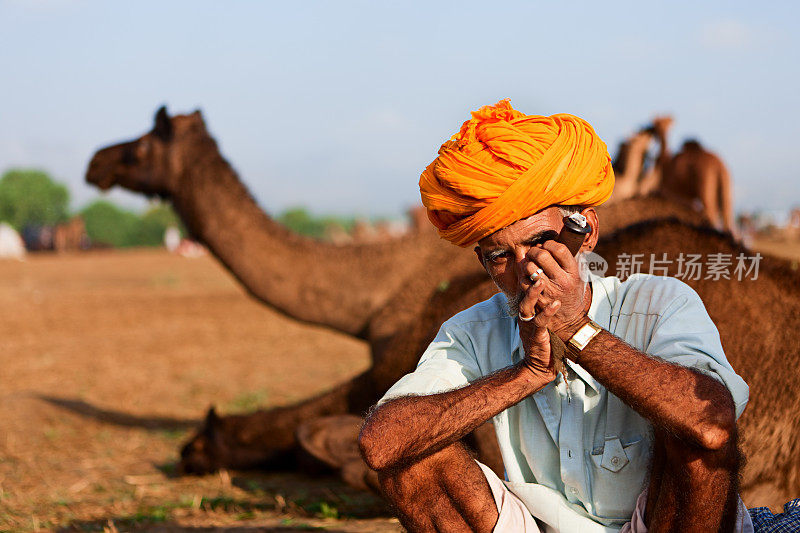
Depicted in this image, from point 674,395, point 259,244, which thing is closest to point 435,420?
point 674,395

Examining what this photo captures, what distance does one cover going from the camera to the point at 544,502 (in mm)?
2145

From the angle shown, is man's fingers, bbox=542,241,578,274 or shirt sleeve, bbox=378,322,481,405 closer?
man's fingers, bbox=542,241,578,274

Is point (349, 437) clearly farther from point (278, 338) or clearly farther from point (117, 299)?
point (117, 299)

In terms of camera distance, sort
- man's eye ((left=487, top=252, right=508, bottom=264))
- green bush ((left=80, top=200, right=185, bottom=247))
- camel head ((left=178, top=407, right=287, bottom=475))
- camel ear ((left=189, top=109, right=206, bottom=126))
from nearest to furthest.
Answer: man's eye ((left=487, top=252, right=508, bottom=264))
camel head ((left=178, top=407, right=287, bottom=475))
camel ear ((left=189, top=109, right=206, bottom=126))
green bush ((left=80, top=200, right=185, bottom=247))

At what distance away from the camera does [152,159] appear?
6.48m

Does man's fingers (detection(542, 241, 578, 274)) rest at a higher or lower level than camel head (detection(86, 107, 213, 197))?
lower

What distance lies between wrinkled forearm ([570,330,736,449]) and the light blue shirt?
113 millimetres

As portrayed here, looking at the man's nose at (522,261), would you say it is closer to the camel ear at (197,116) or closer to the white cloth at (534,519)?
the white cloth at (534,519)

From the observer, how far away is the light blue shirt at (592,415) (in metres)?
2.05

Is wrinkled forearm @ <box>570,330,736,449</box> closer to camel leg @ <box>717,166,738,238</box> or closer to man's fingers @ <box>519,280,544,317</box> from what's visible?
man's fingers @ <box>519,280,544,317</box>

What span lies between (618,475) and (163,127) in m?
5.29

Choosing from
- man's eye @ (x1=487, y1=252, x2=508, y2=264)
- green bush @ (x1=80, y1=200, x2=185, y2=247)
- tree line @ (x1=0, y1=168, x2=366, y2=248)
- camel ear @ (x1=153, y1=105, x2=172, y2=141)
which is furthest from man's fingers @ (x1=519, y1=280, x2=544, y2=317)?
green bush @ (x1=80, y1=200, x2=185, y2=247)

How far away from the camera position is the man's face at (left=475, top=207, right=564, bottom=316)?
209cm

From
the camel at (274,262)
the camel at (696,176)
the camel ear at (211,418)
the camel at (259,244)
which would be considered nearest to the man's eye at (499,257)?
the camel at (274,262)
